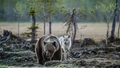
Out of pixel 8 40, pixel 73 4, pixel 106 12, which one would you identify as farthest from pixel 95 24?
pixel 8 40

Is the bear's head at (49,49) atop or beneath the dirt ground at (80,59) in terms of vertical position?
atop

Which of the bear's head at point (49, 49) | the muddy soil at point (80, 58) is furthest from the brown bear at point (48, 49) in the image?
the muddy soil at point (80, 58)

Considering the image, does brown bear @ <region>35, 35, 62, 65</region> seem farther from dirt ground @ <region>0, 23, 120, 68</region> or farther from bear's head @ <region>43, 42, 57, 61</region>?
dirt ground @ <region>0, 23, 120, 68</region>

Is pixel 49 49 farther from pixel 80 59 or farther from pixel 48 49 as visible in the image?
pixel 80 59

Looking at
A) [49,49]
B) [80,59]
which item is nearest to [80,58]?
[80,59]

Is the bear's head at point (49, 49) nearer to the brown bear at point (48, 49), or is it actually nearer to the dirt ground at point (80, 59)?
the brown bear at point (48, 49)

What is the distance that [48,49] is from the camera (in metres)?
12.7

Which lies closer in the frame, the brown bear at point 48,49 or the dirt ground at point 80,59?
the dirt ground at point 80,59

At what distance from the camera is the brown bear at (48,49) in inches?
502

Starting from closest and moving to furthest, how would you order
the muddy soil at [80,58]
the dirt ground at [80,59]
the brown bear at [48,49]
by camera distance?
the dirt ground at [80,59]
the muddy soil at [80,58]
the brown bear at [48,49]

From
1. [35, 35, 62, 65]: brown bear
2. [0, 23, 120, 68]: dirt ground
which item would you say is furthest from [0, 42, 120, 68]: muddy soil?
[35, 35, 62, 65]: brown bear

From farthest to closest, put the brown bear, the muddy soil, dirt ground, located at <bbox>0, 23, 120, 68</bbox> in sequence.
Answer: the brown bear → the muddy soil → dirt ground, located at <bbox>0, 23, 120, 68</bbox>

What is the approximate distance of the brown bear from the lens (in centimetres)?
1275

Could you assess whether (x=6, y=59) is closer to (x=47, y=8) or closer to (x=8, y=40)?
(x=8, y=40)
